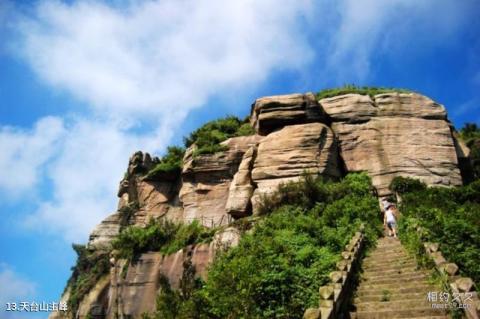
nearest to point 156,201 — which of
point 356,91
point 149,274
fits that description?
point 149,274

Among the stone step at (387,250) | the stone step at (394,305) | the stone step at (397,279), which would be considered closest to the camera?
the stone step at (394,305)

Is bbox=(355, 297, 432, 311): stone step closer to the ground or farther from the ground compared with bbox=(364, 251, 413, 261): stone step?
closer to the ground

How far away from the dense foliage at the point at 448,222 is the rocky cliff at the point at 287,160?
2.78 meters

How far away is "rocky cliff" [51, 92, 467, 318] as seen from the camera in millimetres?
24344

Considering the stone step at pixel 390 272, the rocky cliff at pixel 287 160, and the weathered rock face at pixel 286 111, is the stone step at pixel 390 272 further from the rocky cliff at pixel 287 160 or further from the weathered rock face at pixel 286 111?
the weathered rock face at pixel 286 111

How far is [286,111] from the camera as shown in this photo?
27141mm

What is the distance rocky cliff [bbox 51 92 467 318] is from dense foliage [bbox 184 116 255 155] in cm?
58

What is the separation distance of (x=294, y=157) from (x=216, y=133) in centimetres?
831

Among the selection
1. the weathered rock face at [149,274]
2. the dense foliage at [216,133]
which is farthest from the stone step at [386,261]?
the dense foliage at [216,133]

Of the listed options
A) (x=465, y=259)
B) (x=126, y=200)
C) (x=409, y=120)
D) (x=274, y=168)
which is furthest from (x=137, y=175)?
(x=465, y=259)

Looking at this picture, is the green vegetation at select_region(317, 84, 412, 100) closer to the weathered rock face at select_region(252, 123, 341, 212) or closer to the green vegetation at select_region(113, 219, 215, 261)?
the weathered rock face at select_region(252, 123, 341, 212)

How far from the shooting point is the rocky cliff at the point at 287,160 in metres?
24.3

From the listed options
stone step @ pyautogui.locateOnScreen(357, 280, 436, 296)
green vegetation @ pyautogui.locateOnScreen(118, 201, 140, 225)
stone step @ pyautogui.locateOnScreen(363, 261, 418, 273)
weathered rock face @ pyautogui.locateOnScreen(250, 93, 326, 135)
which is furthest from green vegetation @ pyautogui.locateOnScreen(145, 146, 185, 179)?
stone step @ pyautogui.locateOnScreen(357, 280, 436, 296)

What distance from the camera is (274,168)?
24984 mm
